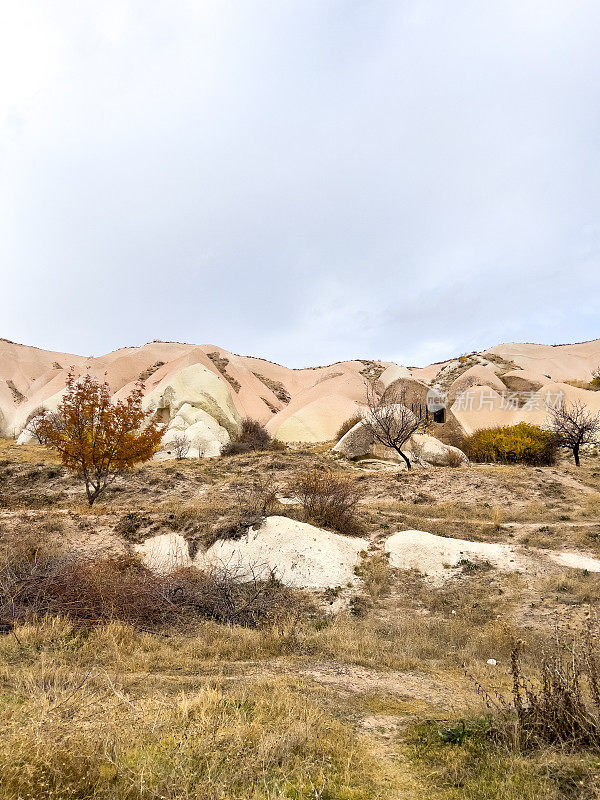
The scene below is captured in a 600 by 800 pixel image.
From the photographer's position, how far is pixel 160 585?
702cm

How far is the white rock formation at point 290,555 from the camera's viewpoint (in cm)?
841

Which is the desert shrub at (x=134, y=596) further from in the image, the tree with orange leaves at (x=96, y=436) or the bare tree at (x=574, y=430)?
the bare tree at (x=574, y=430)

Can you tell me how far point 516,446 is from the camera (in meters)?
22.5

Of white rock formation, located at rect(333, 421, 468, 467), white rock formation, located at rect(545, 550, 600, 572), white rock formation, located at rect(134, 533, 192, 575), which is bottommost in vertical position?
white rock formation, located at rect(545, 550, 600, 572)

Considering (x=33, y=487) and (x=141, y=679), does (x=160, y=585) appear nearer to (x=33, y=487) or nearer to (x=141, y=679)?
(x=141, y=679)

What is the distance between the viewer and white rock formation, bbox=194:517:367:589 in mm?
8406

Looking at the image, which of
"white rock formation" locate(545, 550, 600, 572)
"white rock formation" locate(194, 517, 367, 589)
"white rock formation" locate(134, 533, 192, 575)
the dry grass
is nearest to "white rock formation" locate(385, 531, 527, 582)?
"white rock formation" locate(545, 550, 600, 572)

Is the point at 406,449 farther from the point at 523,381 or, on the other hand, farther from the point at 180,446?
the point at 523,381

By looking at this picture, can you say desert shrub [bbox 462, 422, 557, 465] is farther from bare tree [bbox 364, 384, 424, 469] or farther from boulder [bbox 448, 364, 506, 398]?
boulder [bbox 448, 364, 506, 398]

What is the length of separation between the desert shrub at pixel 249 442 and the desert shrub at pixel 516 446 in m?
10.4

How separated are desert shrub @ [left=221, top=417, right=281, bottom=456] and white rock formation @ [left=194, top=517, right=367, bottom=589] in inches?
542

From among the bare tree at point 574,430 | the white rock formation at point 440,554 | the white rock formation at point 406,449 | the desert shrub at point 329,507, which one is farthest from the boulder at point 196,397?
the white rock formation at point 440,554

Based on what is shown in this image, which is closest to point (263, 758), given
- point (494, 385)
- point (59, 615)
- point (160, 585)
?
point (59, 615)

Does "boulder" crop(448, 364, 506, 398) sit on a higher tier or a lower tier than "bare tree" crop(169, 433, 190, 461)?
higher
